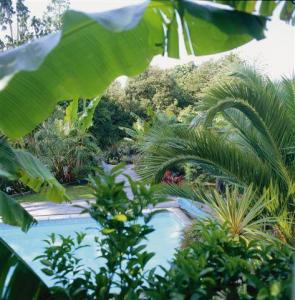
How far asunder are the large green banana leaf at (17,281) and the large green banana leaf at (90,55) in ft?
2.61

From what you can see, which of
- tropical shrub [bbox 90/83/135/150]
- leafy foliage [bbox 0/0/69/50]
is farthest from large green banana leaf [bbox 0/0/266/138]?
leafy foliage [bbox 0/0/69/50]

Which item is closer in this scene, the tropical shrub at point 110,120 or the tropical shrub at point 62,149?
the tropical shrub at point 62,149

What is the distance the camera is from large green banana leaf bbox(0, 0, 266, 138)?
6.85 ft

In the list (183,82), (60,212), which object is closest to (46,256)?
A: (60,212)

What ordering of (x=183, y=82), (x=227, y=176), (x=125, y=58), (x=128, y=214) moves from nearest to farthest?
(x=128, y=214) < (x=125, y=58) < (x=227, y=176) < (x=183, y=82)

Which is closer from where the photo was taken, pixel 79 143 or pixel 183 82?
pixel 79 143

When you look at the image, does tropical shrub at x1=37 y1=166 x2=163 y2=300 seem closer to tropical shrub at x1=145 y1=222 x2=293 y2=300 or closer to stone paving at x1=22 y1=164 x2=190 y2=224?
tropical shrub at x1=145 y1=222 x2=293 y2=300

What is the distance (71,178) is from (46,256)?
38.7ft

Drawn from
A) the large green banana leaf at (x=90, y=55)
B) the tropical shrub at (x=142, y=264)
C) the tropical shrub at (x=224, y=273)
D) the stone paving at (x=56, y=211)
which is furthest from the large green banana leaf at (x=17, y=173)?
the stone paving at (x=56, y=211)

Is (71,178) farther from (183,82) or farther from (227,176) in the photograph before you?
(183,82)

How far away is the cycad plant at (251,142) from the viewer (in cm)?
440

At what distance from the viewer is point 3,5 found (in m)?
24.1

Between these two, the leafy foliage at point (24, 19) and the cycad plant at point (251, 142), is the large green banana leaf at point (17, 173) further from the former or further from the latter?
the leafy foliage at point (24, 19)

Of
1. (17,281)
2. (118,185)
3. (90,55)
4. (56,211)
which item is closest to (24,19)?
(56,211)
